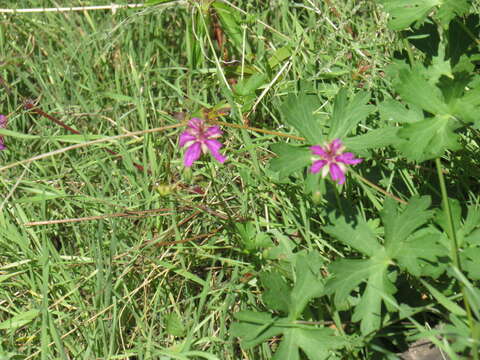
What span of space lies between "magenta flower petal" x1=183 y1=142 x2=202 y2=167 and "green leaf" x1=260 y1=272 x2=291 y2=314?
0.46 meters

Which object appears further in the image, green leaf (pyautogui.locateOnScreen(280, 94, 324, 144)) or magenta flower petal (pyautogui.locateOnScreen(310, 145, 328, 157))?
green leaf (pyautogui.locateOnScreen(280, 94, 324, 144))

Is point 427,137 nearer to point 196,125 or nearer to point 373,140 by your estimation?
point 373,140

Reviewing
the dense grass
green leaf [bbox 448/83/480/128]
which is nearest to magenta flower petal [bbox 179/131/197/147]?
→ the dense grass

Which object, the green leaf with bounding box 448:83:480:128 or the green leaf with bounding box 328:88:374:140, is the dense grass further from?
the green leaf with bounding box 448:83:480:128

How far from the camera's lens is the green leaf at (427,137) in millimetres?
2020

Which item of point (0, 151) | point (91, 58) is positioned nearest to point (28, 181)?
point (0, 151)

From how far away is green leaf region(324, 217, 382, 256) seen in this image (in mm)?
2033

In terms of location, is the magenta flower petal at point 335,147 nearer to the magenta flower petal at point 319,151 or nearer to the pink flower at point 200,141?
the magenta flower petal at point 319,151

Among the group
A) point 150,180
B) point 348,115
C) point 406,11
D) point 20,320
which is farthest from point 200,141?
point 20,320

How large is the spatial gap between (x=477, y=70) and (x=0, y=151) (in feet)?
7.25

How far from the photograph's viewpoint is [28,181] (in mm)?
2686

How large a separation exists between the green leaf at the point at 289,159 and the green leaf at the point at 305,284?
12.0 inches

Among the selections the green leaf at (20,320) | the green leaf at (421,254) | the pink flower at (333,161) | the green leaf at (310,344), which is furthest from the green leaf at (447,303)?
the green leaf at (20,320)

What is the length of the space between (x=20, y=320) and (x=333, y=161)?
141 centimetres
